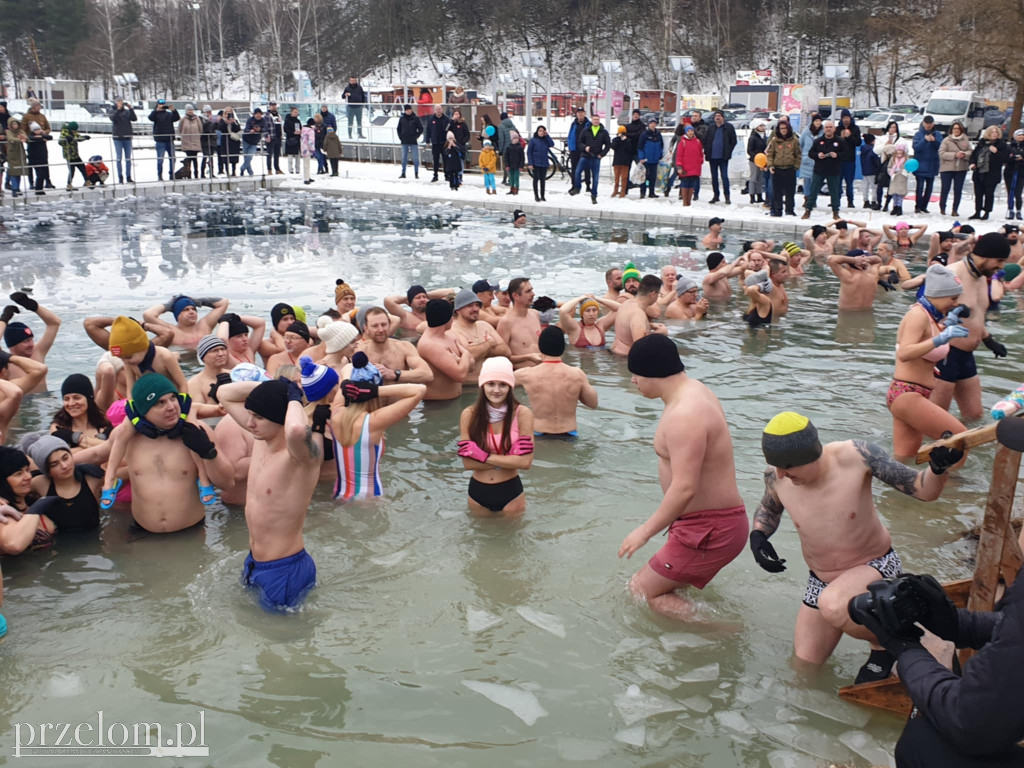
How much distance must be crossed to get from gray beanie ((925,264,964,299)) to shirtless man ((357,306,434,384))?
352 centimetres

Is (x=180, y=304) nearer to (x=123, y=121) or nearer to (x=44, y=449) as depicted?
(x=44, y=449)

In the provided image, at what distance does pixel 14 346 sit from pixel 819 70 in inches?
2252

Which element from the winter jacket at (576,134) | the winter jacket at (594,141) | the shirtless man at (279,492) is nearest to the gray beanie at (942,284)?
the shirtless man at (279,492)

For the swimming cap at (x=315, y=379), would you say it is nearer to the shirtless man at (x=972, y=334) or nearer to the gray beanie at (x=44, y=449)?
the gray beanie at (x=44, y=449)

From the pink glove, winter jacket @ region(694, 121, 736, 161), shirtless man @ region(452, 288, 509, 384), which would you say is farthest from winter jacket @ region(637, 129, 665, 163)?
the pink glove

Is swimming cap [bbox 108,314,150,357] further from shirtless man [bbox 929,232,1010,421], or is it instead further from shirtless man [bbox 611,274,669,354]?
shirtless man [bbox 929,232,1010,421]

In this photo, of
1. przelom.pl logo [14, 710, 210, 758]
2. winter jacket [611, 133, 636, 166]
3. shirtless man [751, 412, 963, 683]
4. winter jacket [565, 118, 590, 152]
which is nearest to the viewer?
shirtless man [751, 412, 963, 683]

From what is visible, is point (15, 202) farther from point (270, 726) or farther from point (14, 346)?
point (270, 726)

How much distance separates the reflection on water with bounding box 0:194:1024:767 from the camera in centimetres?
405

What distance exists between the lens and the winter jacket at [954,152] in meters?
17.1

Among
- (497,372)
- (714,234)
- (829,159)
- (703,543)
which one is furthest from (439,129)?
(703,543)

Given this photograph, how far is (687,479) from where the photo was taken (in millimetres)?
4227

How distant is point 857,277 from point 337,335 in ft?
24.8

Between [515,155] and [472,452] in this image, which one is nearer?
[472,452]
